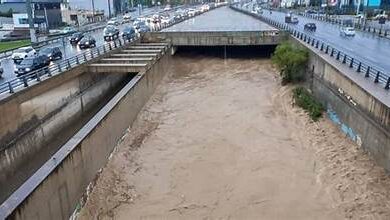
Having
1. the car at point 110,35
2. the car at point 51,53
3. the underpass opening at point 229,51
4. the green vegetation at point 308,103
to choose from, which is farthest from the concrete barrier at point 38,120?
the underpass opening at point 229,51

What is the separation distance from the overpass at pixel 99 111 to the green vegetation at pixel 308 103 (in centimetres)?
72

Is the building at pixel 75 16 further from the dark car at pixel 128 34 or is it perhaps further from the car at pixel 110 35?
the car at pixel 110 35

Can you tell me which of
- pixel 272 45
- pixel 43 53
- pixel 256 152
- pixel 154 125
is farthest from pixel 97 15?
pixel 256 152

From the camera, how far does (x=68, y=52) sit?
1654 inches

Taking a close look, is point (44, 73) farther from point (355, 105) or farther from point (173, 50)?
point (173, 50)

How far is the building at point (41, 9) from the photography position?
277 feet

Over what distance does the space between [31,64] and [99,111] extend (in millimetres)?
7980

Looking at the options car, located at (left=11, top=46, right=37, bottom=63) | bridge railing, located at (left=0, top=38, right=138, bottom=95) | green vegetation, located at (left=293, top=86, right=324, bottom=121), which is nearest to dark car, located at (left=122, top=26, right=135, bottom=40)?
bridge railing, located at (left=0, top=38, right=138, bottom=95)

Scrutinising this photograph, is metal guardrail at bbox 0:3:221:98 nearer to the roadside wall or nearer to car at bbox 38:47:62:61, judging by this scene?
car at bbox 38:47:62:61

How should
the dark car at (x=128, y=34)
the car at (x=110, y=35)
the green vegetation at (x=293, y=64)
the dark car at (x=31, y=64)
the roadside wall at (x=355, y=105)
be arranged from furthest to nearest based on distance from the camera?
the car at (x=110, y=35)
the dark car at (x=128, y=34)
the green vegetation at (x=293, y=64)
the dark car at (x=31, y=64)
the roadside wall at (x=355, y=105)

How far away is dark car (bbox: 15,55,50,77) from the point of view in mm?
29688

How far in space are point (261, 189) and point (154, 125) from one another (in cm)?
1161

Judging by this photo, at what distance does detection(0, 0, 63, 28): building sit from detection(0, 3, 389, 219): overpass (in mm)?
46341

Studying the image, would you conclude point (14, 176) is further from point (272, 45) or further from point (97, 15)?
point (97, 15)
